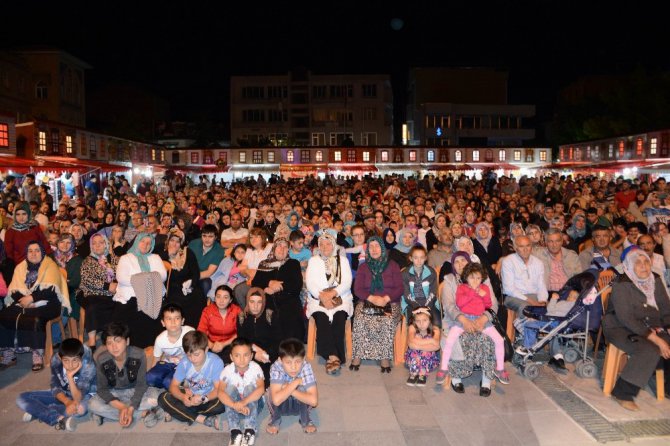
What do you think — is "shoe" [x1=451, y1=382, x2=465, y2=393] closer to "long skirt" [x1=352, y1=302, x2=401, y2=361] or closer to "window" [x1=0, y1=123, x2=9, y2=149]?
"long skirt" [x1=352, y1=302, x2=401, y2=361]

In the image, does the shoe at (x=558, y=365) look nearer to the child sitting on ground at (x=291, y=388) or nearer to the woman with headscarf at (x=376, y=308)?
the woman with headscarf at (x=376, y=308)

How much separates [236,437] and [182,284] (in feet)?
8.61

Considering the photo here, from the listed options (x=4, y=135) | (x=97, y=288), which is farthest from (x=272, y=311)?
(x=4, y=135)

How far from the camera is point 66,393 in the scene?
4.65m

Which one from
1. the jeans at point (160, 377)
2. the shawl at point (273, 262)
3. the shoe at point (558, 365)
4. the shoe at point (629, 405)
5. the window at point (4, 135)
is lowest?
the shoe at point (629, 405)

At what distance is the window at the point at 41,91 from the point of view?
40594mm

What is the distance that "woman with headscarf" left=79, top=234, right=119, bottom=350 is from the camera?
20.6ft

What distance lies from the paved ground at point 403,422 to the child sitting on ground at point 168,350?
44 centimetres

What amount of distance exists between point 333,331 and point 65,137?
77.4 feet

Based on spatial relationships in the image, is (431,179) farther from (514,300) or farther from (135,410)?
(135,410)

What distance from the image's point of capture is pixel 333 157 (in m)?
41.9

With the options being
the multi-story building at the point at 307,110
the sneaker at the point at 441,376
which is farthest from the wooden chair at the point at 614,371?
the multi-story building at the point at 307,110

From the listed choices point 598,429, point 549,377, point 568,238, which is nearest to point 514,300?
Result: point 549,377

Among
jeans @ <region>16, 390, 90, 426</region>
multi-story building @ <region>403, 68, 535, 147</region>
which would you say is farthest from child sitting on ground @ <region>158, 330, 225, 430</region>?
multi-story building @ <region>403, 68, 535, 147</region>
